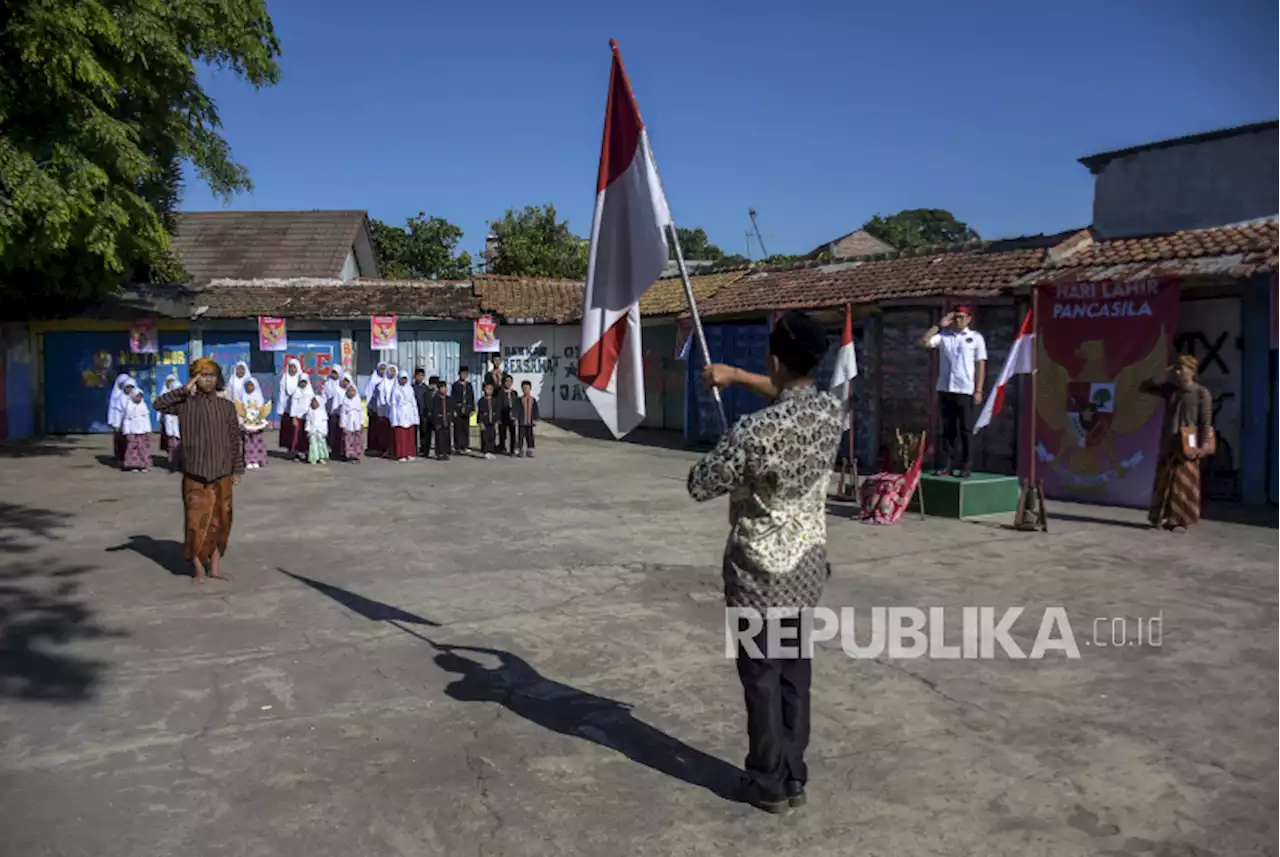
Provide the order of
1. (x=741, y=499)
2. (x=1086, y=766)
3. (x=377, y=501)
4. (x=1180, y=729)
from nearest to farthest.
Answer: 1. (x=741, y=499)
2. (x=1086, y=766)
3. (x=1180, y=729)
4. (x=377, y=501)

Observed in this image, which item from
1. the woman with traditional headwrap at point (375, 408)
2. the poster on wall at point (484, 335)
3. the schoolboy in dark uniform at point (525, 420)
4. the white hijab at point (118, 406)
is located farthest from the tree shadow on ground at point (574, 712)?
the poster on wall at point (484, 335)

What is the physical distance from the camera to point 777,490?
3818 mm

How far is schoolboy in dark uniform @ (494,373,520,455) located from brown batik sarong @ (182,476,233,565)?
10.3m

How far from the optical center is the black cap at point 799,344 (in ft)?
12.6

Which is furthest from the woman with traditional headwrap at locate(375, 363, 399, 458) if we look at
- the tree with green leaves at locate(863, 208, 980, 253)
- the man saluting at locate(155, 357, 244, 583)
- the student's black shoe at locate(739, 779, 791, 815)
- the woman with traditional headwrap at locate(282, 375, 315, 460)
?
the tree with green leaves at locate(863, 208, 980, 253)

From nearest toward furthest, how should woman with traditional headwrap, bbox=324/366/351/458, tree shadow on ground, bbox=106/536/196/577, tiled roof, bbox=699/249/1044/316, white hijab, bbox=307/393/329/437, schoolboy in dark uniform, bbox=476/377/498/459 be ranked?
tree shadow on ground, bbox=106/536/196/577, tiled roof, bbox=699/249/1044/316, white hijab, bbox=307/393/329/437, woman with traditional headwrap, bbox=324/366/351/458, schoolboy in dark uniform, bbox=476/377/498/459

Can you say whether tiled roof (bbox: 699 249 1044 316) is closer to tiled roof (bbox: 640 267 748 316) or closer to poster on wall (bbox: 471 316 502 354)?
tiled roof (bbox: 640 267 748 316)

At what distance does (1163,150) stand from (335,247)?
80.7 ft

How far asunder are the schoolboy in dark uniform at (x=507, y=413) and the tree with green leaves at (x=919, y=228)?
25712mm

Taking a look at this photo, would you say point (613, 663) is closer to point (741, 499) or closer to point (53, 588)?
point (741, 499)

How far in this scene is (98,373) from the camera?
23.4m

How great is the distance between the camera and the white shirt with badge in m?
11.0

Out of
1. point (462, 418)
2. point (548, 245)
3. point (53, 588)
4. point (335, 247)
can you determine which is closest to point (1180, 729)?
point (53, 588)

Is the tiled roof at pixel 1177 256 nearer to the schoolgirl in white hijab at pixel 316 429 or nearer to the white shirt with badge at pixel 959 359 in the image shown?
the white shirt with badge at pixel 959 359
